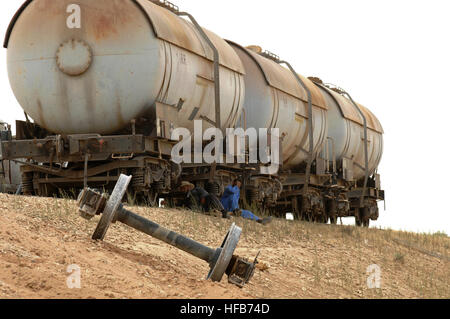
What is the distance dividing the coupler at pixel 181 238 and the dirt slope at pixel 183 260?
21 centimetres

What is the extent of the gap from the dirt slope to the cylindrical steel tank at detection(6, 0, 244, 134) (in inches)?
96.4

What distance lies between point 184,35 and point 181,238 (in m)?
7.00

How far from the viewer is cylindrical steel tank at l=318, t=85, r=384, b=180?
2234cm

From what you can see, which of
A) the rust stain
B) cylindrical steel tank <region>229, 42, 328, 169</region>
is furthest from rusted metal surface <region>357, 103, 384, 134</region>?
the rust stain

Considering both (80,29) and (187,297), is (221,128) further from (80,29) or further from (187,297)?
(187,297)

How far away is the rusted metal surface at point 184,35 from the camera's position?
13633 millimetres

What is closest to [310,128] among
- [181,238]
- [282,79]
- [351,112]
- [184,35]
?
[282,79]

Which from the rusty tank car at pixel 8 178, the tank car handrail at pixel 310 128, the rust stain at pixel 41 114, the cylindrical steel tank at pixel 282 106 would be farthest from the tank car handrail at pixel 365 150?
the rust stain at pixel 41 114

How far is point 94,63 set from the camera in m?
13.3

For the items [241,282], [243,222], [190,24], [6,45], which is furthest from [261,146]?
[241,282]

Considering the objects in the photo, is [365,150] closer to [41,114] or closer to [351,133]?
[351,133]

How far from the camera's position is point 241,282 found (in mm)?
7879

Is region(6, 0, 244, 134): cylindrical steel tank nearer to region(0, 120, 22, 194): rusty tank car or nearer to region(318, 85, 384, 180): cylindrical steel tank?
region(0, 120, 22, 194): rusty tank car

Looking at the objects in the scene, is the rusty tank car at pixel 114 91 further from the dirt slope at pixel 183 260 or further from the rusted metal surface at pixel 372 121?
Result: the rusted metal surface at pixel 372 121
